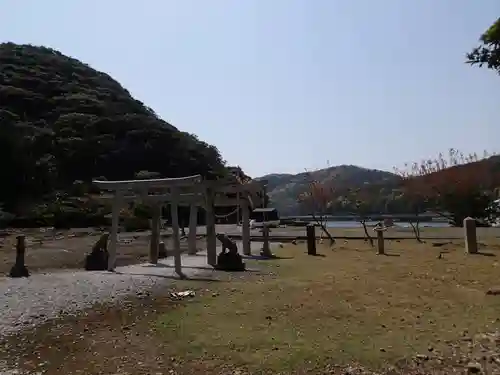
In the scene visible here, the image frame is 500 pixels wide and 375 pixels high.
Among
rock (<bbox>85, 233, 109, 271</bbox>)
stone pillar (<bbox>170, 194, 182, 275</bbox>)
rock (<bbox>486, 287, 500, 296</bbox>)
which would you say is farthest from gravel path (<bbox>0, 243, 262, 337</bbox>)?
rock (<bbox>486, 287, 500, 296</bbox>)

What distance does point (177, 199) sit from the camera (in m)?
12.3

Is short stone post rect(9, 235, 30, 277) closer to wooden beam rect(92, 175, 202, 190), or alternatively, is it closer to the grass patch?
wooden beam rect(92, 175, 202, 190)

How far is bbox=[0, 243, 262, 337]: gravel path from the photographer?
7.28 metres

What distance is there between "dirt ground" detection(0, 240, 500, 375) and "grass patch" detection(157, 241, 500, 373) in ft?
0.05

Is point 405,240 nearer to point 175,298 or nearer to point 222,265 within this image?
point 222,265

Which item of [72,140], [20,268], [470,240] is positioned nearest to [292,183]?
[72,140]

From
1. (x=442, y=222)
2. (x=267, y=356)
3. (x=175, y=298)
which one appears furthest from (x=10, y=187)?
(x=267, y=356)

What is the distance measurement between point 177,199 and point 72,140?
50.1 m

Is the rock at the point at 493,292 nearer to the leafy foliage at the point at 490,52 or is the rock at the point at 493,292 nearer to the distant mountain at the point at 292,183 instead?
the leafy foliage at the point at 490,52

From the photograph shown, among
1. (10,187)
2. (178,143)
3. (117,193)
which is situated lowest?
(117,193)

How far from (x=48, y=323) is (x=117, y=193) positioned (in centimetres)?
613

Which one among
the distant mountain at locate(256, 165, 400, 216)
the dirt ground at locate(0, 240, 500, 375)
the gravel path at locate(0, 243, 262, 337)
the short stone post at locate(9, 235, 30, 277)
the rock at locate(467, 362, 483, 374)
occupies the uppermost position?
the distant mountain at locate(256, 165, 400, 216)

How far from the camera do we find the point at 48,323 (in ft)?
22.5

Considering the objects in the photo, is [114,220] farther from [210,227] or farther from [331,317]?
[331,317]
